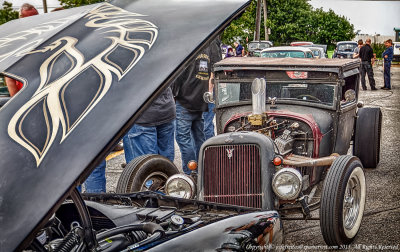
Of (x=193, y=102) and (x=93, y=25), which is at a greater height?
(x=93, y=25)

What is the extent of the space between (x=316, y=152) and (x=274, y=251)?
98.9 inches

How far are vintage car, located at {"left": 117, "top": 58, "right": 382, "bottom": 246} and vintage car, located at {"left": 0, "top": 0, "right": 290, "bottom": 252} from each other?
5.40ft

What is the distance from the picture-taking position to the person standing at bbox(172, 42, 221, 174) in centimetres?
550

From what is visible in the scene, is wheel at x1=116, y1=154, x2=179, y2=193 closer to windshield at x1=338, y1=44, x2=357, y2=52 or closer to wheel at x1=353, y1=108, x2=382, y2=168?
wheel at x1=353, y1=108, x2=382, y2=168

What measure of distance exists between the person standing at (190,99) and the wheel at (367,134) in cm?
206

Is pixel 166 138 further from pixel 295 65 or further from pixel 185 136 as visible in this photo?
pixel 295 65

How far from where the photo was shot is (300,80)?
5.14m

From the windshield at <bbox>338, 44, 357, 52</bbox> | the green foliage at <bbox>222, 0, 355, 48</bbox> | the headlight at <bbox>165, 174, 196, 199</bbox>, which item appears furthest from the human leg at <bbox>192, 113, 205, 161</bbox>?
the green foliage at <bbox>222, 0, 355, 48</bbox>

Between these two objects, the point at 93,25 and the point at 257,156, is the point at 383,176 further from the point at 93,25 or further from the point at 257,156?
the point at 93,25

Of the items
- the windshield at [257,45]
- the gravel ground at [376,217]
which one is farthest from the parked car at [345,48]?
the gravel ground at [376,217]

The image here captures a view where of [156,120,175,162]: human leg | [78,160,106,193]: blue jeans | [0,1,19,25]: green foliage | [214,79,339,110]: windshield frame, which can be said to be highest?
[0,1,19,25]: green foliage

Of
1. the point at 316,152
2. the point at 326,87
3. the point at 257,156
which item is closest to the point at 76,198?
the point at 257,156

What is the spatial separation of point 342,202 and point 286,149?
984mm

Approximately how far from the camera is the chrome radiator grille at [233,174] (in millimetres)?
4082
